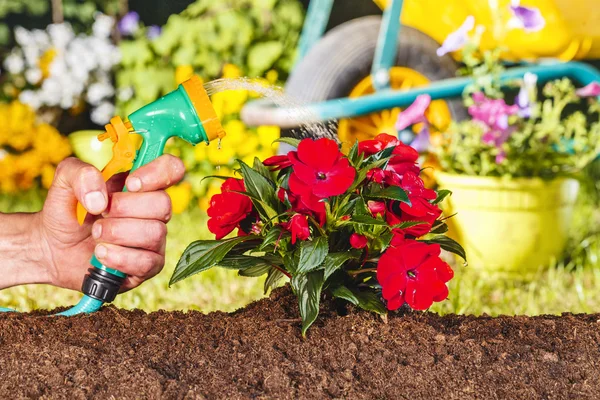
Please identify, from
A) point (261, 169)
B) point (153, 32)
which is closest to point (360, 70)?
point (153, 32)

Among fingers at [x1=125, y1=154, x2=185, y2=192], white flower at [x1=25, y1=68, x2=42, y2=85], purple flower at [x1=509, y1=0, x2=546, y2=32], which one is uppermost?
purple flower at [x1=509, y1=0, x2=546, y2=32]

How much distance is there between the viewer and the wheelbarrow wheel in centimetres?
298

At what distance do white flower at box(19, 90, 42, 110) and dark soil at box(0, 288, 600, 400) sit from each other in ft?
9.12

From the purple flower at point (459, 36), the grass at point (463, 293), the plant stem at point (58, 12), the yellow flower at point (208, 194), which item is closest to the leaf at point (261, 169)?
the grass at point (463, 293)

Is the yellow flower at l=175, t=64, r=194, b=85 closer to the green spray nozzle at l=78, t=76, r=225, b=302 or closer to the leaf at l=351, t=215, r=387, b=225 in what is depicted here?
the green spray nozzle at l=78, t=76, r=225, b=302

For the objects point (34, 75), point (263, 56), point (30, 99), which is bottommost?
point (30, 99)

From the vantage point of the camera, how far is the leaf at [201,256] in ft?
3.90

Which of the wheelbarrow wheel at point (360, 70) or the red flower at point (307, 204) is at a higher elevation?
the wheelbarrow wheel at point (360, 70)

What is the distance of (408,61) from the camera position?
3.17 metres

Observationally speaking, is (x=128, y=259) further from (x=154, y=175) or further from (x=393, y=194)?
(x=393, y=194)

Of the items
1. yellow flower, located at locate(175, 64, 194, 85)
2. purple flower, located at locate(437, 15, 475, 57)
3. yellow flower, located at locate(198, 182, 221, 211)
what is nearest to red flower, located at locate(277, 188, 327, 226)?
purple flower, located at locate(437, 15, 475, 57)

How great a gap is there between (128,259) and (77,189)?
141 mm

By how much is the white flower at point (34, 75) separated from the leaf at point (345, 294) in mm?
3058

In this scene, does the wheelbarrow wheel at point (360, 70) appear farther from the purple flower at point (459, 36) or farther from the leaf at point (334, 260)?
the leaf at point (334, 260)
